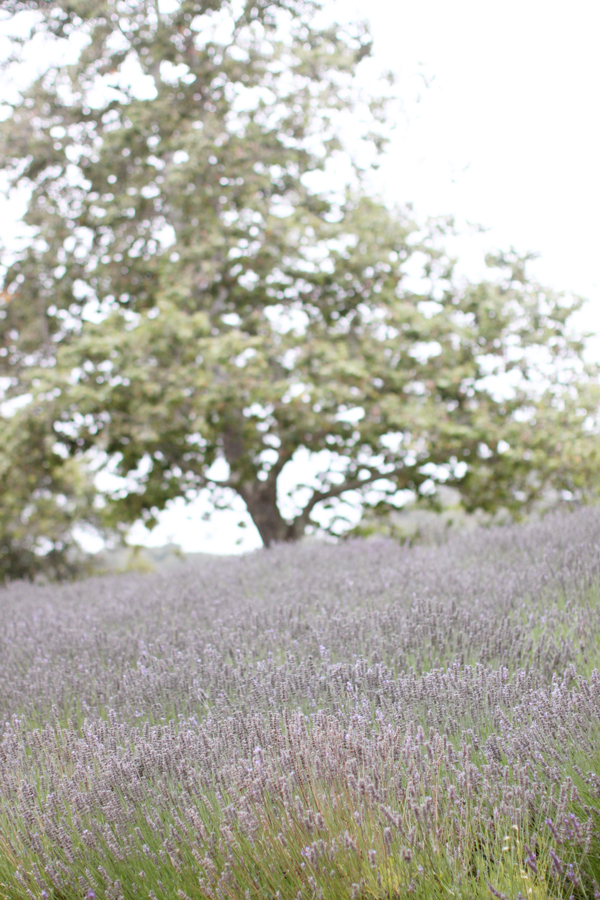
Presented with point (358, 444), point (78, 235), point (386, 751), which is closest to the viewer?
point (386, 751)

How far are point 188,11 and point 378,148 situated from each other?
128 inches

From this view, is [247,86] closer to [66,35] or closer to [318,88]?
[318,88]

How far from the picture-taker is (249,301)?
1166 cm

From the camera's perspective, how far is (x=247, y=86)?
37.6 feet

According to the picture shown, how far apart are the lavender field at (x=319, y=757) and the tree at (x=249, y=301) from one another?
18.2ft

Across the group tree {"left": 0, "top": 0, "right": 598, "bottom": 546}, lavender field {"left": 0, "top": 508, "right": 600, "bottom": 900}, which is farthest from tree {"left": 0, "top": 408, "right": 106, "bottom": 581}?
lavender field {"left": 0, "top": 508, "right": 600, "bottom": 900}

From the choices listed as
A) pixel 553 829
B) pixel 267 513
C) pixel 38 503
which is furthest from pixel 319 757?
pixel 38 503

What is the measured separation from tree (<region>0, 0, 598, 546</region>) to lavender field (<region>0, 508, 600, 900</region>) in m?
5.55

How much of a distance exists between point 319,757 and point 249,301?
9.67 m

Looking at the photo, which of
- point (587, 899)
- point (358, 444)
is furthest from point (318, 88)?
point (587, 899)

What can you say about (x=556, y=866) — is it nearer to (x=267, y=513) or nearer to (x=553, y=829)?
(x=553, y=829)

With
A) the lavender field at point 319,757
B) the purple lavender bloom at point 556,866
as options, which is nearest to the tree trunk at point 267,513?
the lavender field at point 319,757

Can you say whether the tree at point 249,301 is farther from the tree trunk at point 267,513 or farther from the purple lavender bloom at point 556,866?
the purple lavender bloom at point 556,866

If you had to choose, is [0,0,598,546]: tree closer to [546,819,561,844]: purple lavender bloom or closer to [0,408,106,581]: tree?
[0,408,106,581]: tree
